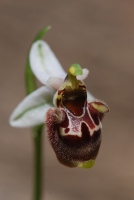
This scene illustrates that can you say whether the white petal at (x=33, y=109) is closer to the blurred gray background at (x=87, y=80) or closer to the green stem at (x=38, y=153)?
the green stem at (x=38, y=153)

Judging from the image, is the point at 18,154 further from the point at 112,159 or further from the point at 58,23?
the point at 58,23

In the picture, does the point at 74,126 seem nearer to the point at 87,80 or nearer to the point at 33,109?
the point at 33,109

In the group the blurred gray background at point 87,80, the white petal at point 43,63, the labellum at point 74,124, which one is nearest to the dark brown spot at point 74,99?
the labellum at point 74,124

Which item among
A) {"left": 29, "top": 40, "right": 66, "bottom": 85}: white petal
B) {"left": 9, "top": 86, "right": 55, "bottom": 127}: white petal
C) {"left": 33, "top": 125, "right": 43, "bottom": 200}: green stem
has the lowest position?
{"left": 33, "top": 125, "right": 43, "bottom": 200}: green stem

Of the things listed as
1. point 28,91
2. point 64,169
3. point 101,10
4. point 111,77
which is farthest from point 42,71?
point 101,10

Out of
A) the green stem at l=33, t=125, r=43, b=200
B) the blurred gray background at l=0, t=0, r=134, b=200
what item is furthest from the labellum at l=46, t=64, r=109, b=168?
the blurred gray background at l=0, t=0, r=134, b=200

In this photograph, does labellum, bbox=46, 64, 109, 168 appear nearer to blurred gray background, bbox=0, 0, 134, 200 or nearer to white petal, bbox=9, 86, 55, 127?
white petal, bbox=9, 86, 55, 127
